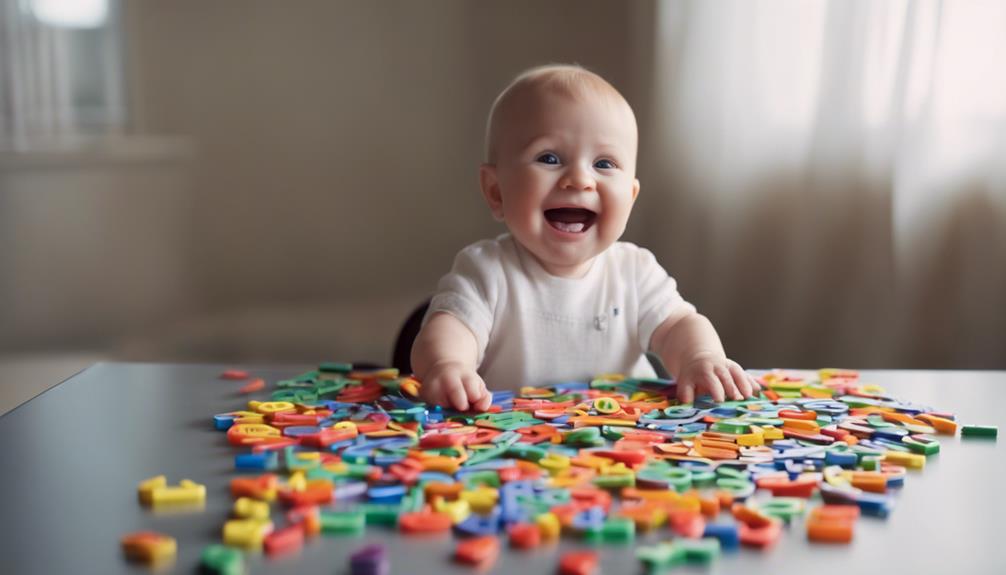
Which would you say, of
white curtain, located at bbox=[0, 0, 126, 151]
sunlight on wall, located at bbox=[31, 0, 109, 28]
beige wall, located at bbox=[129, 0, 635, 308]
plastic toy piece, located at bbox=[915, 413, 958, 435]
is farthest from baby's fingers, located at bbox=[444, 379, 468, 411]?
sunlight on wall, located at bbox=[31, 0, 109, 28]

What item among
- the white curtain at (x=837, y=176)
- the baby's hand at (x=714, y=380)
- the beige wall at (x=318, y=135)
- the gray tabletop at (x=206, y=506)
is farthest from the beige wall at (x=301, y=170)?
the gray tabletop at (x=206, y=506)

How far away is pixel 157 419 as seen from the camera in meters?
1.03

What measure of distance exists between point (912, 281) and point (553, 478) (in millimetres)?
2021

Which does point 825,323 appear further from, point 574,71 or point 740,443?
point 740,443

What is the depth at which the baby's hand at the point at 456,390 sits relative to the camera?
105cm

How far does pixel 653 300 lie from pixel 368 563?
0.82 m

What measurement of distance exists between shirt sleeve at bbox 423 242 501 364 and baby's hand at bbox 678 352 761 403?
0.89ft

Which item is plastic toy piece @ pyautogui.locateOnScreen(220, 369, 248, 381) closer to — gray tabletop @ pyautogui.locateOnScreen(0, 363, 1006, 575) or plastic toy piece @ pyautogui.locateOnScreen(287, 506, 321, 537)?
gray tabletop @ pyautogui.locateOnScreen(0, 363, 1006, 575)

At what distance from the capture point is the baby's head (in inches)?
49.9

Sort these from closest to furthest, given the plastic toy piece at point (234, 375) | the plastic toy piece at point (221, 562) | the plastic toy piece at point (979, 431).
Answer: the plastic toy piece at point (221, 562) < the plastic toy piece at point (979, 431) < the plastic toy piece at point (234, 375)

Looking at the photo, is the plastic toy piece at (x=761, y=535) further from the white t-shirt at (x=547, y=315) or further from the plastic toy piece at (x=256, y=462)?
the white t-shirt at (x=547, y=315)

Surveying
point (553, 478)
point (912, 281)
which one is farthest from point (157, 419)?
point (912, 281)

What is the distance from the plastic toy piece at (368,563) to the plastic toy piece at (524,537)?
0.08 m

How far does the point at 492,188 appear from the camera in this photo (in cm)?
137
